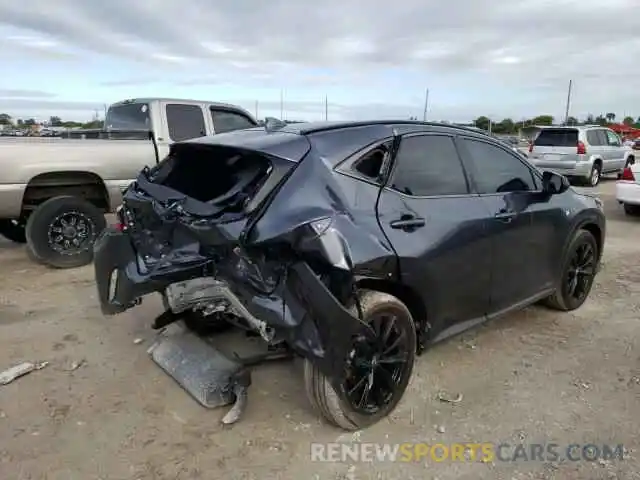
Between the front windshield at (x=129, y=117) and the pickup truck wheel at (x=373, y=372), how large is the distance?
5616 millimetres

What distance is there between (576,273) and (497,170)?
156 centimetres

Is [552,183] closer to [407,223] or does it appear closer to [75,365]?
[407,223]

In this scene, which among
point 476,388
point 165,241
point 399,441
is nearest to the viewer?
point 399,441

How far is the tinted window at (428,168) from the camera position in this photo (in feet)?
11.7

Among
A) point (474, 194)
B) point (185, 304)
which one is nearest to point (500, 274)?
point (474, 194)

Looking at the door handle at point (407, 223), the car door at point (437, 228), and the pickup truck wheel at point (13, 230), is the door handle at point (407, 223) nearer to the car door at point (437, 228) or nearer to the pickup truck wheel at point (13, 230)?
the car door at point (437, 228)

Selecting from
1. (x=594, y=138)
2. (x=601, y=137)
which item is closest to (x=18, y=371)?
(x=594, y=138)

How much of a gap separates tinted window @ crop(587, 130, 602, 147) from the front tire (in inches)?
482

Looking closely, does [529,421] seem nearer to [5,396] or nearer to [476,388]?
[476,388]

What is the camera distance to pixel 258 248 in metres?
2.91

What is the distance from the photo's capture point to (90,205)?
6691 mm

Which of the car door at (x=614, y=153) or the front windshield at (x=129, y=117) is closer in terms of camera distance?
the front windshield at (x=129, y=117)

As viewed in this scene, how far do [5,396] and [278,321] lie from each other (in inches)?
80.4

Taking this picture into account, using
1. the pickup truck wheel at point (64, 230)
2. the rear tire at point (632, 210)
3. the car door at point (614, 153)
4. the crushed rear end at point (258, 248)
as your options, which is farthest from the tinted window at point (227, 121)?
the car door at point (614, 153)
